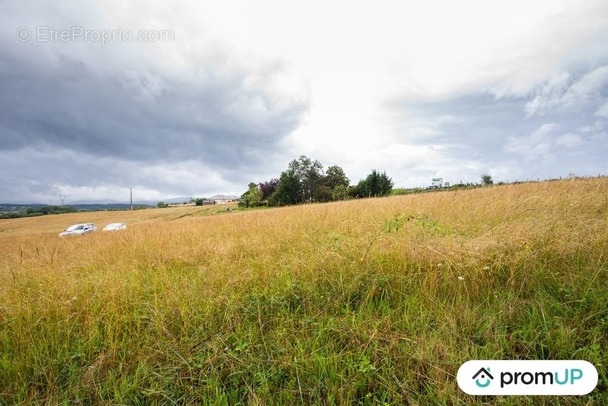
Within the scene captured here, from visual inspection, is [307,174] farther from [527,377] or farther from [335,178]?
[527,377]

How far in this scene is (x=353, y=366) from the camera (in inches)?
69.6

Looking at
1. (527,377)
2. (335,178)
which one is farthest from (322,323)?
(335,178)

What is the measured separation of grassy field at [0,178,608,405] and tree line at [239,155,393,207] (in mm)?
55490

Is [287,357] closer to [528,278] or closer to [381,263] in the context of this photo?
[381,263]

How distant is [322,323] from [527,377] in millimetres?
1497

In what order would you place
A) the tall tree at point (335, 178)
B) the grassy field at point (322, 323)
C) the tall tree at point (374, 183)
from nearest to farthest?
the grassy field at point (322, 323) → the tall tree at point (374, 183) → the tall tree at point (335, 178)

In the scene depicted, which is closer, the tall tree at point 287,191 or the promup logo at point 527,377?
the promup logo at point 527,377

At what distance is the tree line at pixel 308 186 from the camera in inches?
2437

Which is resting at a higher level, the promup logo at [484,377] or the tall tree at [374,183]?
the tall tree at [374,183]

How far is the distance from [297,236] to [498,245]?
322 centimetres

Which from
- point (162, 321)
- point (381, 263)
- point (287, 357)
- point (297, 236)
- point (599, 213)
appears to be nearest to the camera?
point (287, 357)

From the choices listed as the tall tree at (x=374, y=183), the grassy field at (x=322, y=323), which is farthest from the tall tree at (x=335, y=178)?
the grassy field at (x=322, y=323)

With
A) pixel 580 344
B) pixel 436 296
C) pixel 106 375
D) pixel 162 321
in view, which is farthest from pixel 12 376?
pixel 580 344

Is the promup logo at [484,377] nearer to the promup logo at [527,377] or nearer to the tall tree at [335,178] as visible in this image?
the promup logo at [527,377]
